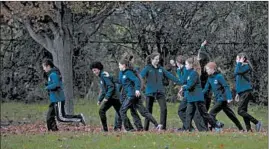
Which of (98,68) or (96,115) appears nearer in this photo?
(98,68)

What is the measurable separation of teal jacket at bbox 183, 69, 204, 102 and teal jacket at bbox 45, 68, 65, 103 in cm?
285

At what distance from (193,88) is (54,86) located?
3.07m

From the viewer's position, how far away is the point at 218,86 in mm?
14844

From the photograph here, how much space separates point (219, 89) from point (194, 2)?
11896mm

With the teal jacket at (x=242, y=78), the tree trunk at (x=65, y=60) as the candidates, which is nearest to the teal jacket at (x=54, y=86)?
the teal jacket at (x=242, y=78)

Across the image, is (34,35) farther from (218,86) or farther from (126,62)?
(218,86)

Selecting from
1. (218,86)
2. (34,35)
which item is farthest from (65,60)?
(218,86)

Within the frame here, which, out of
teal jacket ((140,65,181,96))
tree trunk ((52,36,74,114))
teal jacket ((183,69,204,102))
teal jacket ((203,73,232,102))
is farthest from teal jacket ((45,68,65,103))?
tree trunk ((52,36,74,114))

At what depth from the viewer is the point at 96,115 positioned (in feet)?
73.9

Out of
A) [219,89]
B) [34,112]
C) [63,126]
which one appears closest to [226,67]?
[34,112]

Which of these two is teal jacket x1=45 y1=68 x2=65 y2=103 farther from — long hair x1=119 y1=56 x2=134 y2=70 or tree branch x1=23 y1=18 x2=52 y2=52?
tree branch x1=23 y1=18 x2=52 y2=52

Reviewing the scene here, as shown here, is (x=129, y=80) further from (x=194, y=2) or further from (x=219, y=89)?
(x=194, y=2)

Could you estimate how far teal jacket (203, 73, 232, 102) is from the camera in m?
14.8

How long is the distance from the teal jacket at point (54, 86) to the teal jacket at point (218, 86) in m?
3.16
